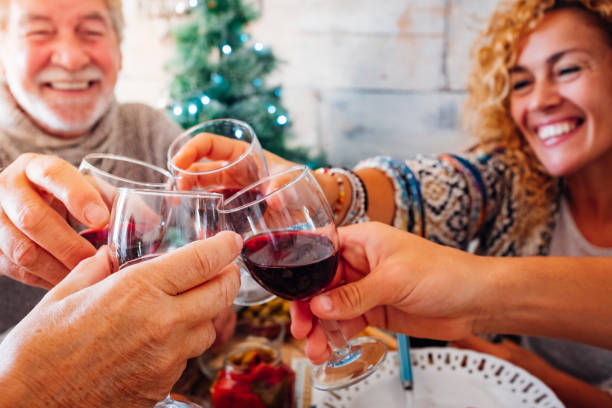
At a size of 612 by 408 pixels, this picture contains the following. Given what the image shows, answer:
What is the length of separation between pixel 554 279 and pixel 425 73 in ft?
9.59

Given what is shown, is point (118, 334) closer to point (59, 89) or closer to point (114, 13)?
point (59, 89)

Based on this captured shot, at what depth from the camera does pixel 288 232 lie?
2.41ft

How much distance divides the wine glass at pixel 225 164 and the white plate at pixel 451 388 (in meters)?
0.30

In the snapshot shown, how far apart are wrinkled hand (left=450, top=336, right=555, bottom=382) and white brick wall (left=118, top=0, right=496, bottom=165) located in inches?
100.0

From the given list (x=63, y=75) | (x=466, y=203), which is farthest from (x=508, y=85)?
(x=63, y=75)

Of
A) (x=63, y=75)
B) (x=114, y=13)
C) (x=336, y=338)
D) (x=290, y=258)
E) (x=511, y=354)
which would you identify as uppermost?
(x=114, y=13)

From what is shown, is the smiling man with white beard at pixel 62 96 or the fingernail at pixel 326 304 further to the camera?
the smiling man with white beard at pixel 62 96

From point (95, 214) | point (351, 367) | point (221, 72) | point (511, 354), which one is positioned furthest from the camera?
point (221, 72)

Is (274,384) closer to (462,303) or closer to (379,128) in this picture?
(462,303)

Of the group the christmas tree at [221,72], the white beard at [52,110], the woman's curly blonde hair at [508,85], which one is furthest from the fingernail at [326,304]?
the christmas tree at [221,72]

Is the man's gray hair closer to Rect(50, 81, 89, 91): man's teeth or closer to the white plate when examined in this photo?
Rect(50, 81, 89, 91): man's teeth

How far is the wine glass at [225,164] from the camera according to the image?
3.03 ft

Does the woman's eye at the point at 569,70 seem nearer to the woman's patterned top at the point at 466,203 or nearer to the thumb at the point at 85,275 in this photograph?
the woman's patterned top at the point at 466,203

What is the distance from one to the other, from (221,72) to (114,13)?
3.22 ft
